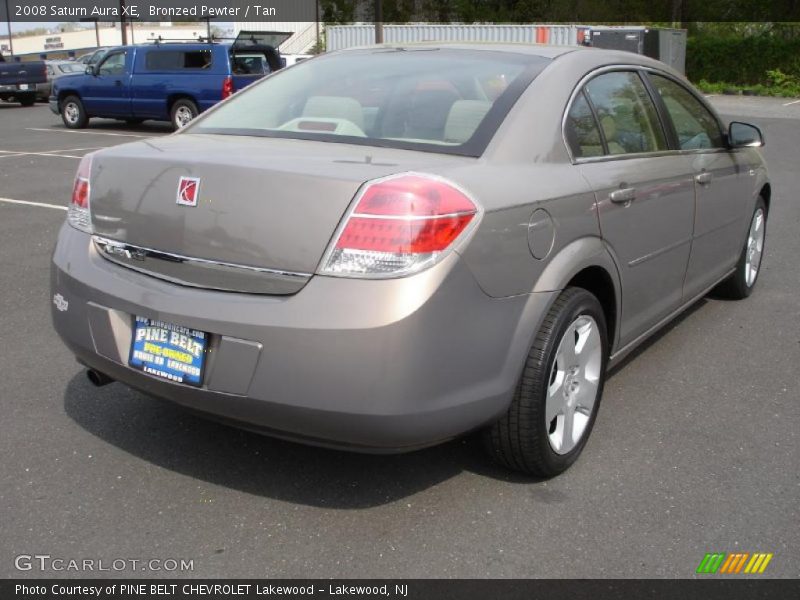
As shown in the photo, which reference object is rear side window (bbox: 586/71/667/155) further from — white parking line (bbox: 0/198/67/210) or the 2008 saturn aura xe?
white parking line (bbox: 0/198/67/210)

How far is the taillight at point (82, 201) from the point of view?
3.36m

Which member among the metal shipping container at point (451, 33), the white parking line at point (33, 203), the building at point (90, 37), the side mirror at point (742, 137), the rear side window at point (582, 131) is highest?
the building at point (90, 37)

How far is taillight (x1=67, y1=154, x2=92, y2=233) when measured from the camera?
3.36 m

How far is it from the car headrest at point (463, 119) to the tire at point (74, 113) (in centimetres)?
1740

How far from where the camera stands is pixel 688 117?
15.4 ft

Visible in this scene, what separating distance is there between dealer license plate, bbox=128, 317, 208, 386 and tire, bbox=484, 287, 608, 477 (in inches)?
41.9

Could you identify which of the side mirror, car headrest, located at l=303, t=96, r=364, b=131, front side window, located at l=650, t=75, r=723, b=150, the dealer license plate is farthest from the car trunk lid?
the side mirror

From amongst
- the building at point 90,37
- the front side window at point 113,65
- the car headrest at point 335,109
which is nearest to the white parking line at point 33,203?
the car headrest at point 335,109

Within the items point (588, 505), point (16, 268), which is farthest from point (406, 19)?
point (588, 505)

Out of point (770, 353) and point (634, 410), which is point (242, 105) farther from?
point (770, 353)

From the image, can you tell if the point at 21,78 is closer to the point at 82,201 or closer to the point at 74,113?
the point at 74,113

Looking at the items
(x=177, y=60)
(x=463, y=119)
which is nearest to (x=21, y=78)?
(x=177, y=60)

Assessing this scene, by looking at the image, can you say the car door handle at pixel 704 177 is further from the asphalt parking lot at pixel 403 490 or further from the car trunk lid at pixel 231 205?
the car trunk lid at pixel 231 205

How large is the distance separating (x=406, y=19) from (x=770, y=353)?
50612mm
